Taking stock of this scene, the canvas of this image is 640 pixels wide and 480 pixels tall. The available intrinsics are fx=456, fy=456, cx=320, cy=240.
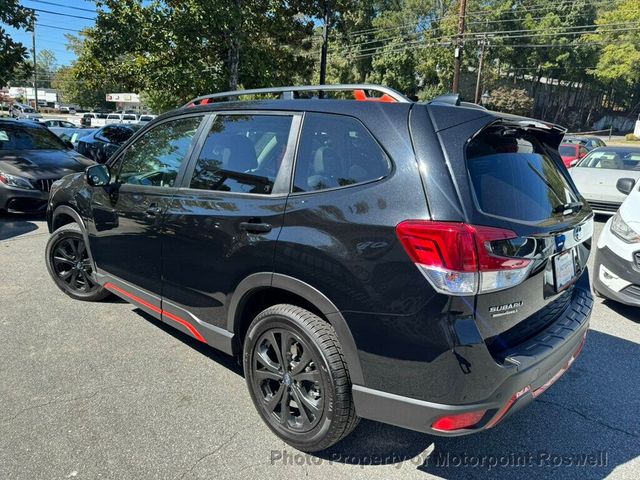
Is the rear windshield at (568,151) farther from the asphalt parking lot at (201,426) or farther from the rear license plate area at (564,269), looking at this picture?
the rear license plate area at (564,269)

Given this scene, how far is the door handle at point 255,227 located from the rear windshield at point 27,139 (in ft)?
25.0

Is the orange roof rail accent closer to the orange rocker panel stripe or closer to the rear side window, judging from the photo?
the rear side window

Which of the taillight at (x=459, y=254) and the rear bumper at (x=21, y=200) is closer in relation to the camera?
the taillight at (x=459, y=254)

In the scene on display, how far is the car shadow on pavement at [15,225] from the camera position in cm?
683

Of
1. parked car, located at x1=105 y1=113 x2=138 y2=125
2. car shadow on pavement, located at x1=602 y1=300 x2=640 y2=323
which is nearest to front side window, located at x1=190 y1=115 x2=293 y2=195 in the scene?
car shadow on pavement, located at x1=602 y1=300 x2=640 y2=323

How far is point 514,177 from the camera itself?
7.50 feet

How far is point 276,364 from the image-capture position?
2.54 m

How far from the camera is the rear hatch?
193 centimetres

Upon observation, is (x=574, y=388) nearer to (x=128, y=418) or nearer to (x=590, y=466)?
(x=590, y=466)

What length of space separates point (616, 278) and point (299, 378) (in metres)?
3.50

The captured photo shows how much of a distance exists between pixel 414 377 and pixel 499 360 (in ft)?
1.22

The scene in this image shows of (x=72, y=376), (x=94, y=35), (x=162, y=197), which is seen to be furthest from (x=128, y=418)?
(x=94, y=35)

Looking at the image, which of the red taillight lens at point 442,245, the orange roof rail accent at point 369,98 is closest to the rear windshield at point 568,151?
the orange roof rail accent at point 369,98

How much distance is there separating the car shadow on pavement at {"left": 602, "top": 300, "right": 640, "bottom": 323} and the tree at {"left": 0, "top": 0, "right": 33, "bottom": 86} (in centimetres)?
1146
